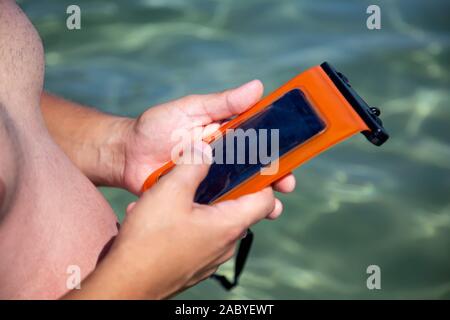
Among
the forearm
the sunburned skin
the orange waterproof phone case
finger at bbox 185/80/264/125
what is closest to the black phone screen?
the orange waterproof phone case

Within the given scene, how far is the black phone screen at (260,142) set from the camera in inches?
52.6

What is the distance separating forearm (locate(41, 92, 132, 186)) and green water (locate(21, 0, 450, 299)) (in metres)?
0.43

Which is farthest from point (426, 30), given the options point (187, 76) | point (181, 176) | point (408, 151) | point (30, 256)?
point (30, 256)

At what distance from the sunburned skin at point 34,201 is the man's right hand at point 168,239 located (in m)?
0.18

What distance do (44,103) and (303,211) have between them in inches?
38.2

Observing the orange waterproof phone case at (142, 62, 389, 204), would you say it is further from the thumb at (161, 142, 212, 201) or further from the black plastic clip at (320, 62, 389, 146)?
the thumb at (161, 142, 212, 201)

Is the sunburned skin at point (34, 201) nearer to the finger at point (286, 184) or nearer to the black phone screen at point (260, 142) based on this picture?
the black phone screen at point (260, 142)

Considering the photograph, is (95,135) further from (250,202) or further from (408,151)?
(408,151)

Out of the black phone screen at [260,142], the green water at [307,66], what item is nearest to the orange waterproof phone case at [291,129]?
the black phone screen at [260,142]

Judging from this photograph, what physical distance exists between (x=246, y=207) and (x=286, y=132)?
0.64 ft

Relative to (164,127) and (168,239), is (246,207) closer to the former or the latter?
(168,239)

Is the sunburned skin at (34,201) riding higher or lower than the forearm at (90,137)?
lower
